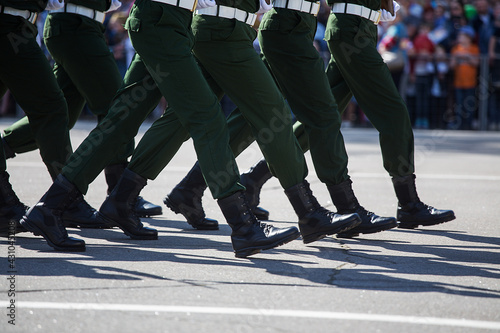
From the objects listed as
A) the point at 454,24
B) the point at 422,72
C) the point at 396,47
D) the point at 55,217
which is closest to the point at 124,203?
the point at 55,217

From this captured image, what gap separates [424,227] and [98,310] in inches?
109

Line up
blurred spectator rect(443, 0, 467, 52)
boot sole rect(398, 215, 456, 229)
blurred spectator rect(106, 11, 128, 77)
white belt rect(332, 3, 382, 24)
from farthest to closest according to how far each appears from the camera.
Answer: blurred spectator rect(106, 11, 128, 77), blurred spectator rect(443, 0, 467, 52), boot sole rect(398, 215, 456, 229), white belt rect(332, 3, 382, 24)

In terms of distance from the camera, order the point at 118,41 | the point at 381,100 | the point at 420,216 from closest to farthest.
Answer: the point at 381,100, the point at 420,216, the point at 118,41

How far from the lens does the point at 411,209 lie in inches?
199

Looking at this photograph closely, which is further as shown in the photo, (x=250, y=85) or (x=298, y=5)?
(x=298, y=5)

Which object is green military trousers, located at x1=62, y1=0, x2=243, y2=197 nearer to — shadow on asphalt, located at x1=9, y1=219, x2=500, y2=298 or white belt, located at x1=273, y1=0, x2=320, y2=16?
shadow on asphalt, located at x1=9, y1=219, x2=500, y2=298

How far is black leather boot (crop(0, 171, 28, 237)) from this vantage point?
4617 mm

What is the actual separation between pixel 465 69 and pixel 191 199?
333 inches

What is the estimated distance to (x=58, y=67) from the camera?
17.8 ft

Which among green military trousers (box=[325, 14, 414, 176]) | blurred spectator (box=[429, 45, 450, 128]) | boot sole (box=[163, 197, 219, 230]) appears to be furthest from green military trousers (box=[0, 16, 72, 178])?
blurred spectator (box=[429, 45, 450, 128])

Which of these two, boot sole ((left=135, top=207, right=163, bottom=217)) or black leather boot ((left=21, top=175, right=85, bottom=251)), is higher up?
black leather boot ((left=21, top=175, right=85, bottom=251))

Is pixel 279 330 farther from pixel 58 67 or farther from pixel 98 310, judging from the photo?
pixel 58 67

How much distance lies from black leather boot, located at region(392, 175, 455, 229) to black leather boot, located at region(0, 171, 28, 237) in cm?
221

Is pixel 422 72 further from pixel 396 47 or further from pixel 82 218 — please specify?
pixel 82 218
